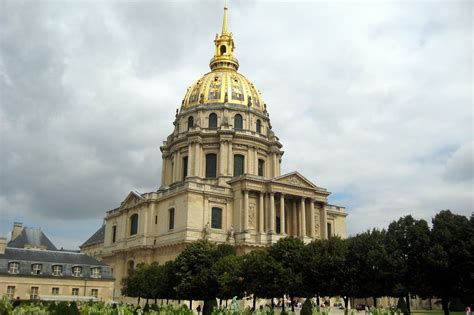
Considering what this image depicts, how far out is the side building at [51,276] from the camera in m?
46.3

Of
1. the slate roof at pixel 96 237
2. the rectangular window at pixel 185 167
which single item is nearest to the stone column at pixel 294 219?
the rectangular window at pixel 185 167

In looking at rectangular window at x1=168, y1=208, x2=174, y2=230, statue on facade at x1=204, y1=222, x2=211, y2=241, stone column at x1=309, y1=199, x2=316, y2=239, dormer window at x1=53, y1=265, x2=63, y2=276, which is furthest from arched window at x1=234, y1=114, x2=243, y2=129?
dormer window at x1=53, y1=265, x2=63, y2=276

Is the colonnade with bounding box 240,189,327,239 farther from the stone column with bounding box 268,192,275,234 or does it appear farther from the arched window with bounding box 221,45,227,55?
the arched window with bounding box 221,45,227,55

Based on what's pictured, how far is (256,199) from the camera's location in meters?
59.4

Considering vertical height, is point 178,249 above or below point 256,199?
below

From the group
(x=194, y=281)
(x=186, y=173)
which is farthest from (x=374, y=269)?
(x=186, y=173)

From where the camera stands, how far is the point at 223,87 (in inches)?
2771

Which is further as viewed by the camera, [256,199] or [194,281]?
[256,199]

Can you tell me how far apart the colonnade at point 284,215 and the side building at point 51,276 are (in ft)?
55.9

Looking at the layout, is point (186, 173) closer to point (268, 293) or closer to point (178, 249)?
point (178, 249)

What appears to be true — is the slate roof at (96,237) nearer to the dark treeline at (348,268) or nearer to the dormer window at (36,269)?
the dormer window at (36,269)

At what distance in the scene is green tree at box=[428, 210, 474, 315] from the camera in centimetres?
2973

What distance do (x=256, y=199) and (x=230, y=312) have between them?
44496 millimetres

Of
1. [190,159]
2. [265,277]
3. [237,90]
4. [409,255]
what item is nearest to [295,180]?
[190,159]
